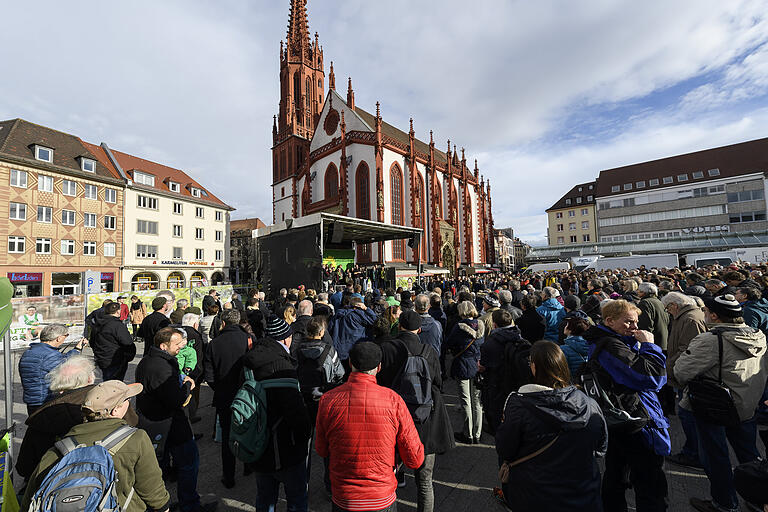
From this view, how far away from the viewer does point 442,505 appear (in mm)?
3145

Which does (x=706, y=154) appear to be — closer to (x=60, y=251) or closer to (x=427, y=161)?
(x=427, y=161)

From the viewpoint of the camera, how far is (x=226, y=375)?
3686 millimetres

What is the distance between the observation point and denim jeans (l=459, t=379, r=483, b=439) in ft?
14.0

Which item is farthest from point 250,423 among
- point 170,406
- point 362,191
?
point 362,191

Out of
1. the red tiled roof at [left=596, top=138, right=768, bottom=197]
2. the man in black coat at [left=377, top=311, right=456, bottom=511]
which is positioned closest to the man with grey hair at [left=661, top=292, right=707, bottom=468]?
the man in black coat at [left=377, top=311, right=456, bottom=511]

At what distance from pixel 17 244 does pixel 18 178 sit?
14.3ft

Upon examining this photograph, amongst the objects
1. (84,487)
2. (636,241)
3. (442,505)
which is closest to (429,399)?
(442,505)

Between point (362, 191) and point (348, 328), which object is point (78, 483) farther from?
point (362, 191)

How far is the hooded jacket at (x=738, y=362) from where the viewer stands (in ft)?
8.81

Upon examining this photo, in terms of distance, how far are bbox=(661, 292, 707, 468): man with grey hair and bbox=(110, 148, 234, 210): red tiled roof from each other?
36803 mm

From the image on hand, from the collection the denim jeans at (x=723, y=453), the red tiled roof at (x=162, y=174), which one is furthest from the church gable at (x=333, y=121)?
the denim jeans at (x=723, y=453)

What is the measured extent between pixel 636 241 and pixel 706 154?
16.5 m

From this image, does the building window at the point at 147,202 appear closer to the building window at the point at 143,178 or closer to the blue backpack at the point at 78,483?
the building window at the point at 143,178

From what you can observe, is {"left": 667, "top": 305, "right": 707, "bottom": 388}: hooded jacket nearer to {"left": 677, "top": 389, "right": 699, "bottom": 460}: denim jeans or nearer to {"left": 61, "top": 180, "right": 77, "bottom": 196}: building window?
{"left": 677, "top": 389, "right": 699, "bottom": 460}: denim jeans
